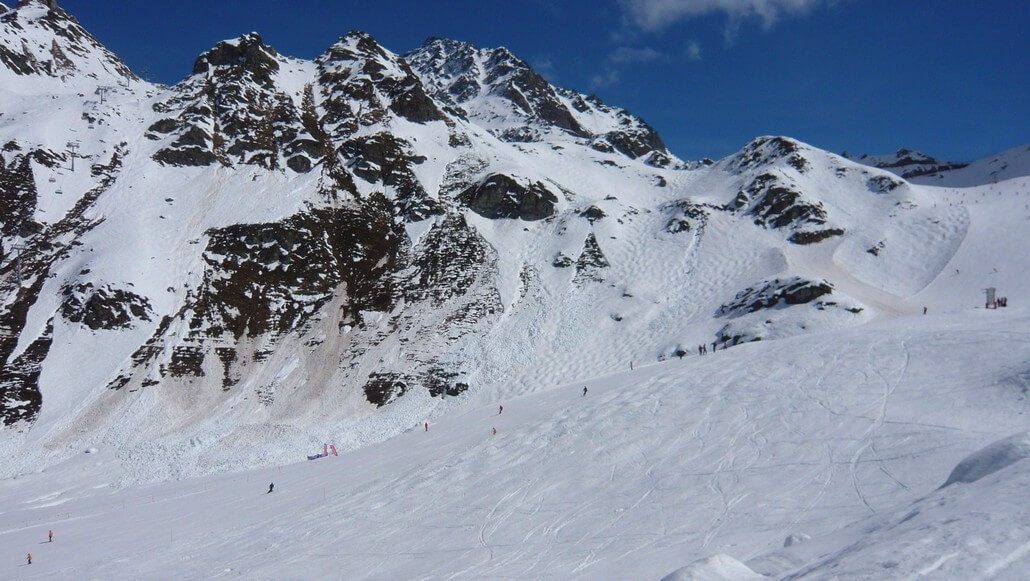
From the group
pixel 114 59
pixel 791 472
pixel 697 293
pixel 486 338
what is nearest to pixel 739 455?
pixel 791 472

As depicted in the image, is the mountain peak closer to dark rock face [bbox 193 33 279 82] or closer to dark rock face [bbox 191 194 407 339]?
dark rock face [bbox 193 33 279 82]

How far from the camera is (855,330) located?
3238 centimetres

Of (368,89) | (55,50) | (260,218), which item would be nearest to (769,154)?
(368,89)

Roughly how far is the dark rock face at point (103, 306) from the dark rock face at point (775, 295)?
171ft

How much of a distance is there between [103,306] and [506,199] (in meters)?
43.2

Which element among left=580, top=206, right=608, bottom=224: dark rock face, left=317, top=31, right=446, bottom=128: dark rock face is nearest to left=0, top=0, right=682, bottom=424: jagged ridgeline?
left=317, top=31, right=446, bottom=128: dark rock face

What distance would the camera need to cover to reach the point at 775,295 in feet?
156

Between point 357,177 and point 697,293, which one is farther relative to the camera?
point 357,177

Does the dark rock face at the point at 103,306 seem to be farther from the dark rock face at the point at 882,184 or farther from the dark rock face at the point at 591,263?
the dark rock face at the point at 882,184

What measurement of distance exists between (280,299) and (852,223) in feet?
205

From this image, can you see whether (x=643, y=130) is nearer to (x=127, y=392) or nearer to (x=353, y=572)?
(x=127, y=392)

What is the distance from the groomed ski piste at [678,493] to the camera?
7088mm

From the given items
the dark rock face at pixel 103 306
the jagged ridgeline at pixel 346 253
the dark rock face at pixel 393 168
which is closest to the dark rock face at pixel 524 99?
the jagged ridgeline at pixel 346 253

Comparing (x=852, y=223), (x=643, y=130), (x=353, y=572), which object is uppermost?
(x=643, y=130)
